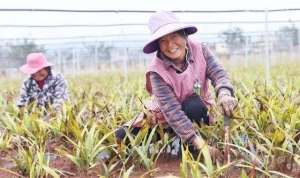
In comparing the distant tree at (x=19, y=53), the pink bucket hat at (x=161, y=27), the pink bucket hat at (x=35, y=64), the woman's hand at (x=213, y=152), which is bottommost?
the woman's hand at (x=213, y=152)

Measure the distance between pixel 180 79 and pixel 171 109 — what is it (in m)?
0.21

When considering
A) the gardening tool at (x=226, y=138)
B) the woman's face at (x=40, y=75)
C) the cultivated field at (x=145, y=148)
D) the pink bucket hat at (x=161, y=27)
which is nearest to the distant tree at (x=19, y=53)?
the woman's face at (x=40, y=75)

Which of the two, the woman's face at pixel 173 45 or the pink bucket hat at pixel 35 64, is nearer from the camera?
the woman's face at pixel 173 45

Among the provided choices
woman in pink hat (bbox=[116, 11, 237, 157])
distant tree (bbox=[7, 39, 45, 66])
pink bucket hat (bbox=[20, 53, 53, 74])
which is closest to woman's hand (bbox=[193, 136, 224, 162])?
woman in pink hat (bbox=[116, 11, 237, 157])

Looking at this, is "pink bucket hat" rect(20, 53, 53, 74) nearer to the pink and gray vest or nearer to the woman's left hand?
the pink and gray vest

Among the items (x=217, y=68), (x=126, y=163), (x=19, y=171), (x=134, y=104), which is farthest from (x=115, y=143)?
(x=134, y=104)

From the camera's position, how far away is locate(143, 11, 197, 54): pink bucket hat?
2912mm

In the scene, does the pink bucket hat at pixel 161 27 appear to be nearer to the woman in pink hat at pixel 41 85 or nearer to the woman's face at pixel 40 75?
the woman in pink hat at pixel 41 85

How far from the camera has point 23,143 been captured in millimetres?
3465

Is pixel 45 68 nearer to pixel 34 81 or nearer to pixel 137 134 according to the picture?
pixel 34 81

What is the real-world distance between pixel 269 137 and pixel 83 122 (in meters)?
1.35

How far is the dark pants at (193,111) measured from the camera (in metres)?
3.14

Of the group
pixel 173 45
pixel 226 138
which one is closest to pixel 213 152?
pixel 226 138

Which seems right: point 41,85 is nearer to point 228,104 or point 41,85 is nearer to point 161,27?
point 161,27
